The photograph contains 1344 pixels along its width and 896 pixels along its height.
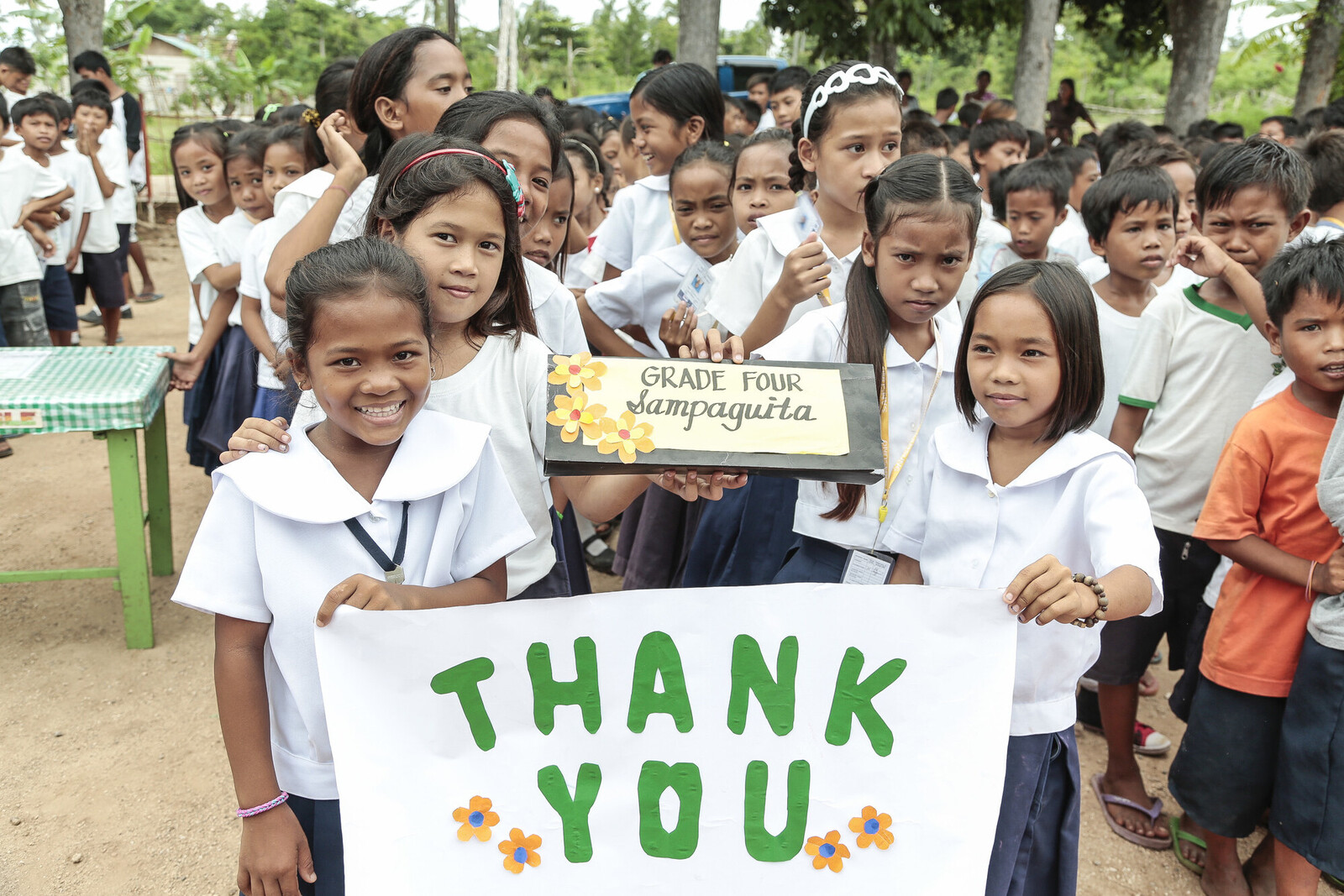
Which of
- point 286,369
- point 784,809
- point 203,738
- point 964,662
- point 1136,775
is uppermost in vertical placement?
point 286,369

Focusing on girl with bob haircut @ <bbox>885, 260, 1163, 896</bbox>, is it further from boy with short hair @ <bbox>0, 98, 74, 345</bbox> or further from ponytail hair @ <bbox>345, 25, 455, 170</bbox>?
boy with short hair @ <bbox>0, 98, 74, 345</bbox>

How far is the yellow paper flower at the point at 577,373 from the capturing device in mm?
1536

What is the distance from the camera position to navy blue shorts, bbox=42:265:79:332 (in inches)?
240

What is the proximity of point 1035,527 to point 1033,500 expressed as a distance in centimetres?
5

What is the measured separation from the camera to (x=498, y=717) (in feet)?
5.24

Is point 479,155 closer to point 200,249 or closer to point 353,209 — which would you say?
point 353,209

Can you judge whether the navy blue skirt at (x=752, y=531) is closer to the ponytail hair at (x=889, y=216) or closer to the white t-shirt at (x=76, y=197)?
the ponytail hair at (x=889, y=216)

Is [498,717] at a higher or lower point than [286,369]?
lower

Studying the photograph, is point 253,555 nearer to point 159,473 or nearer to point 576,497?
point 576,497

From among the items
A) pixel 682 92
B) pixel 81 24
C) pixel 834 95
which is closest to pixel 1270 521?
pixel 834 95

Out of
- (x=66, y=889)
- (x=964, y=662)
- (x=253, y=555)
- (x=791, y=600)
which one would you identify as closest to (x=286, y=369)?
(x=253, y=555)

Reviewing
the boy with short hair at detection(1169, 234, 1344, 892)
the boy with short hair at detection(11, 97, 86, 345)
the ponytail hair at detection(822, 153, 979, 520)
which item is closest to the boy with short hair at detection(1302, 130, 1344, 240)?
the boy with short hair at detection(1169, 234, 1344, 892)

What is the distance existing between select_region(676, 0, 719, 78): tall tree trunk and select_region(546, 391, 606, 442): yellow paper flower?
28.6 feet

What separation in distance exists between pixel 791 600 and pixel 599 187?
3.74 m
